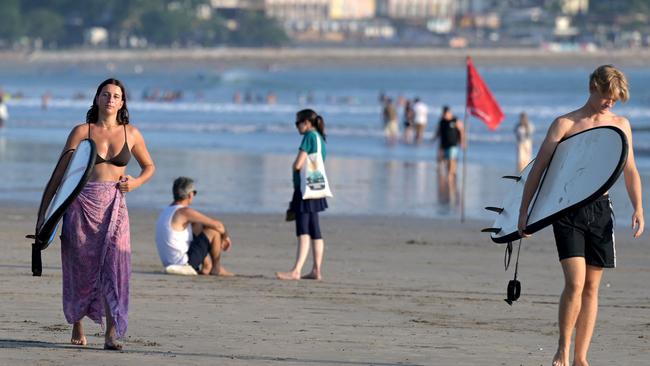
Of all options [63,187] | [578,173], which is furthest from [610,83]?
[63,187]

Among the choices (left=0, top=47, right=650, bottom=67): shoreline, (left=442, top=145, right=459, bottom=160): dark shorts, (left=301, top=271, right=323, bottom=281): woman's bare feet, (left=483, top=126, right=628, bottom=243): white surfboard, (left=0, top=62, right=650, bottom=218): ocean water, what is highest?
(left=483, top=126, right=628, bottom=243): white surfboard

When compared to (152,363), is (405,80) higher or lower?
lower

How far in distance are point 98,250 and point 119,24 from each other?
532 feet

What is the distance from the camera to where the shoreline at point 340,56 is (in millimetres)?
145750

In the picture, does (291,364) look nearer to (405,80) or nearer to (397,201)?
(397,201)

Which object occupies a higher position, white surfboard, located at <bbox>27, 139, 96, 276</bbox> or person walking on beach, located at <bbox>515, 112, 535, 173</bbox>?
white surfboard, located at <bbox>27, 139, 96, 276</bbox>

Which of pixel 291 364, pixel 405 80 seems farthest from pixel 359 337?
pixel 405 80

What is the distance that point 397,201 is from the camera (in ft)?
63.0

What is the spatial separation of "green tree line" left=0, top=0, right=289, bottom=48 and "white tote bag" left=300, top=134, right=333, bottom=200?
151 m

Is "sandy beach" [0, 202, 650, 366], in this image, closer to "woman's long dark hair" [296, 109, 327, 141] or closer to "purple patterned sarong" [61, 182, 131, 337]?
"purple patterned sarong" [61, 182, 131, 337]

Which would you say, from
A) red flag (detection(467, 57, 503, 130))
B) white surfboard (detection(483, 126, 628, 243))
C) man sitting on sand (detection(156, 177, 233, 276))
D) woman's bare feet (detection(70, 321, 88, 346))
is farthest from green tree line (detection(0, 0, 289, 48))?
white surfboard (detection(483, 126, 628, 243))

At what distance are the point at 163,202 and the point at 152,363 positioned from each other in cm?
1102

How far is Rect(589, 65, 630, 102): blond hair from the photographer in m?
6.89

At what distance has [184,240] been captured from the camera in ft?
37.1
